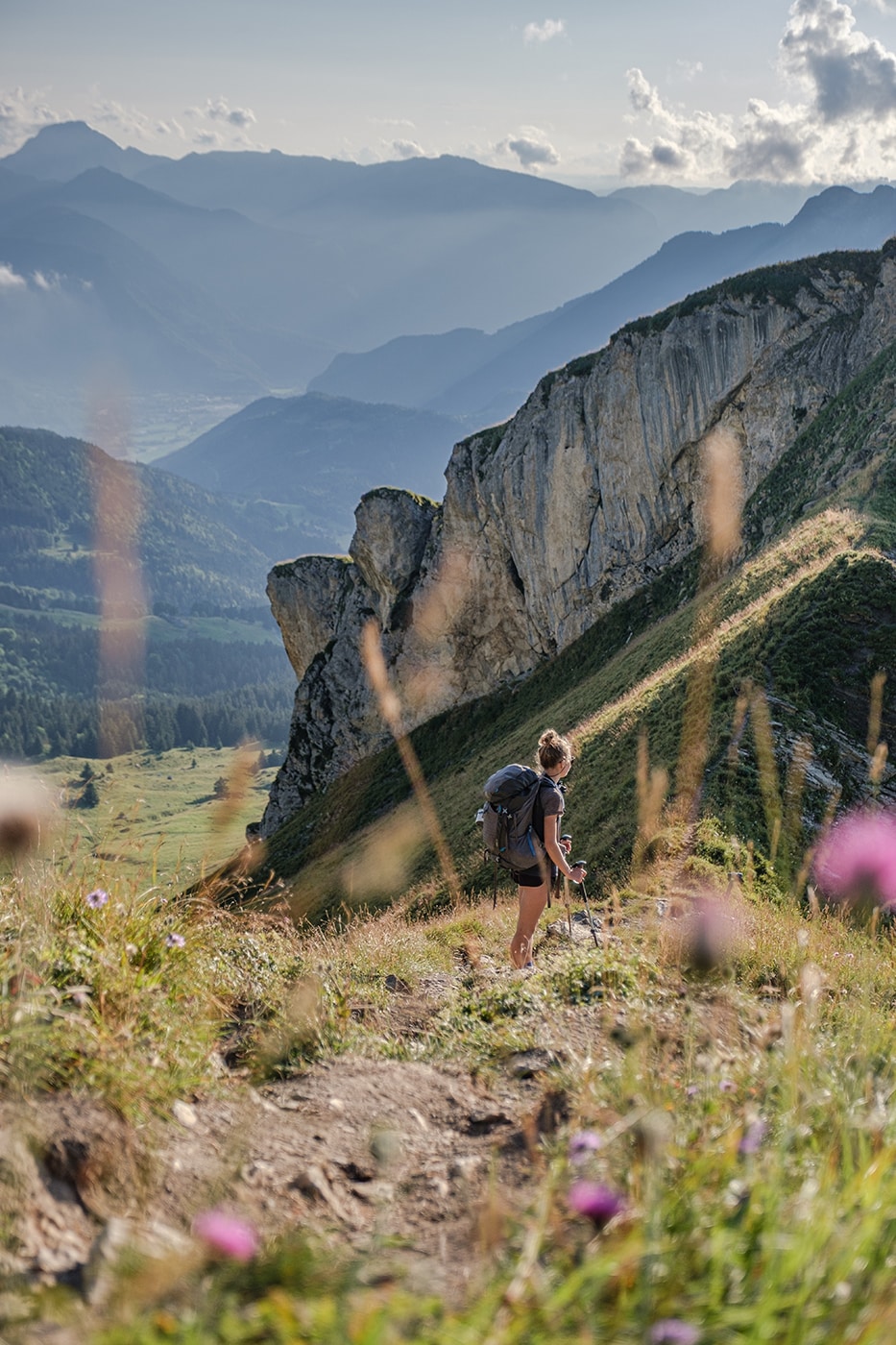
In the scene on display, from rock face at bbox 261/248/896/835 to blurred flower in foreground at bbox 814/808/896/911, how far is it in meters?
37.0

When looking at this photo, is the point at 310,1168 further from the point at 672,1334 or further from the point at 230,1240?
the point at 672,1334

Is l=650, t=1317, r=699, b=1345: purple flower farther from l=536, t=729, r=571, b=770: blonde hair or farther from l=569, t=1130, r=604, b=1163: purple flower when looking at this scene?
l=536, t=729, r=571, b=770: blonde hair

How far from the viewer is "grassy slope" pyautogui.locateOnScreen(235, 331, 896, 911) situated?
15.8 metres

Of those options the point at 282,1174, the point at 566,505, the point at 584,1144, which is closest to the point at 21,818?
the point at 282,1174

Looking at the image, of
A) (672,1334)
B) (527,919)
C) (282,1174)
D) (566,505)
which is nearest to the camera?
(672,1334)

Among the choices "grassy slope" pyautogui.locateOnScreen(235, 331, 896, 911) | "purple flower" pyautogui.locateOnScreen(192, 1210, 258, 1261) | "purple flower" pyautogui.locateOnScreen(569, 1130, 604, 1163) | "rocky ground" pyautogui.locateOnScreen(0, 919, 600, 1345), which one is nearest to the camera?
"purple flower" pyautogui.locateOnScreen(192, 1210, 258, 1261)

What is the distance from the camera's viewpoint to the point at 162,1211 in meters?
3.15

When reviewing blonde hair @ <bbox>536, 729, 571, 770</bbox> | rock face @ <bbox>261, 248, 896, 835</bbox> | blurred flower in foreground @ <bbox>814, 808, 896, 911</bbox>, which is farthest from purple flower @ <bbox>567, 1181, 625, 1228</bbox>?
rock face @ <bbox>261, 248, 896, 835</bbox>

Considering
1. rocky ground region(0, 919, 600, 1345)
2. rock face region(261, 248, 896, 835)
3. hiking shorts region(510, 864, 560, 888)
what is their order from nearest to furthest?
rocky ground region(0, 919, 600, 1345) < hiking shorts region(510, 864, 560, 888) < rock face region(261, 248, 896, 835)

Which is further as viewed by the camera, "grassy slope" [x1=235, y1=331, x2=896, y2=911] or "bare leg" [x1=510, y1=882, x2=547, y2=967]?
"grassy slope" [x1=235, y1=331, x2=896, y2=911]

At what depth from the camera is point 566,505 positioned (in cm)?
5703

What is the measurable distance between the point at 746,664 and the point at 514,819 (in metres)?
11.0

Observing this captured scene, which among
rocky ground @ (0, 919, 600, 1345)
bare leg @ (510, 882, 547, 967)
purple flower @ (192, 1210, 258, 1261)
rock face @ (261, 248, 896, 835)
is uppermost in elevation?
rock face @ (261, 248, 896, 835)

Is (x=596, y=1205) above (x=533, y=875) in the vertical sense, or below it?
above
